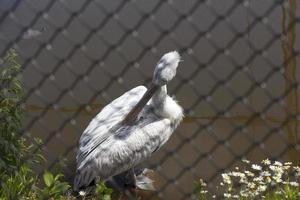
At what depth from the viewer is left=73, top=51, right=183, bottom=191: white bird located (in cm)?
365

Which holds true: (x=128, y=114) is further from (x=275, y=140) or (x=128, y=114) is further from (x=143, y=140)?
(x=275, y=140)

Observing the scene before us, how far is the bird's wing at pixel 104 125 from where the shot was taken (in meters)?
3.65

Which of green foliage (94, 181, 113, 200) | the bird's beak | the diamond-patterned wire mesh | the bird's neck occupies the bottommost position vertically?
green foliage (94, 181, 113, 200)

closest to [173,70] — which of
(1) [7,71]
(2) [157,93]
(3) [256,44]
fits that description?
(2) [157,93]

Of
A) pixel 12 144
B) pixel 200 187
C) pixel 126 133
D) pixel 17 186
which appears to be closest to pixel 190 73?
pixel 126 133

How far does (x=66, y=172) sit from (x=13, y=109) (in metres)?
1.06

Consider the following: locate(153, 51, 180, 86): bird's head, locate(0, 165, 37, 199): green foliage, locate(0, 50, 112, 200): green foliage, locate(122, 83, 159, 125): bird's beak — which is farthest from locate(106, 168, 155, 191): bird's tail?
locate(0, 165, 37, 199): green foliage

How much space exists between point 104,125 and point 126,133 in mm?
108

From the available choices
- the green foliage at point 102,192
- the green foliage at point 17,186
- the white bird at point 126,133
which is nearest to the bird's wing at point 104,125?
the white bird at point 126,133

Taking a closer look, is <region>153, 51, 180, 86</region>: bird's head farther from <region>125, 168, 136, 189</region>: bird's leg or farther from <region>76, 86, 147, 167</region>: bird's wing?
<region>125, 168, 136, 189</region>: bird's leg

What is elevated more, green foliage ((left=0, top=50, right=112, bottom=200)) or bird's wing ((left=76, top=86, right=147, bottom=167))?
bird's wing ((left=76, top=86, right=147, bottom=167))

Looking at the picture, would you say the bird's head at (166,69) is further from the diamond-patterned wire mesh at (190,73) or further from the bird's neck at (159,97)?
the diamond-patterned wire mesh at (190,73)

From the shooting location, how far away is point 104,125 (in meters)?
3.74

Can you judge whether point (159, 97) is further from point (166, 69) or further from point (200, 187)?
point (200, 187)
